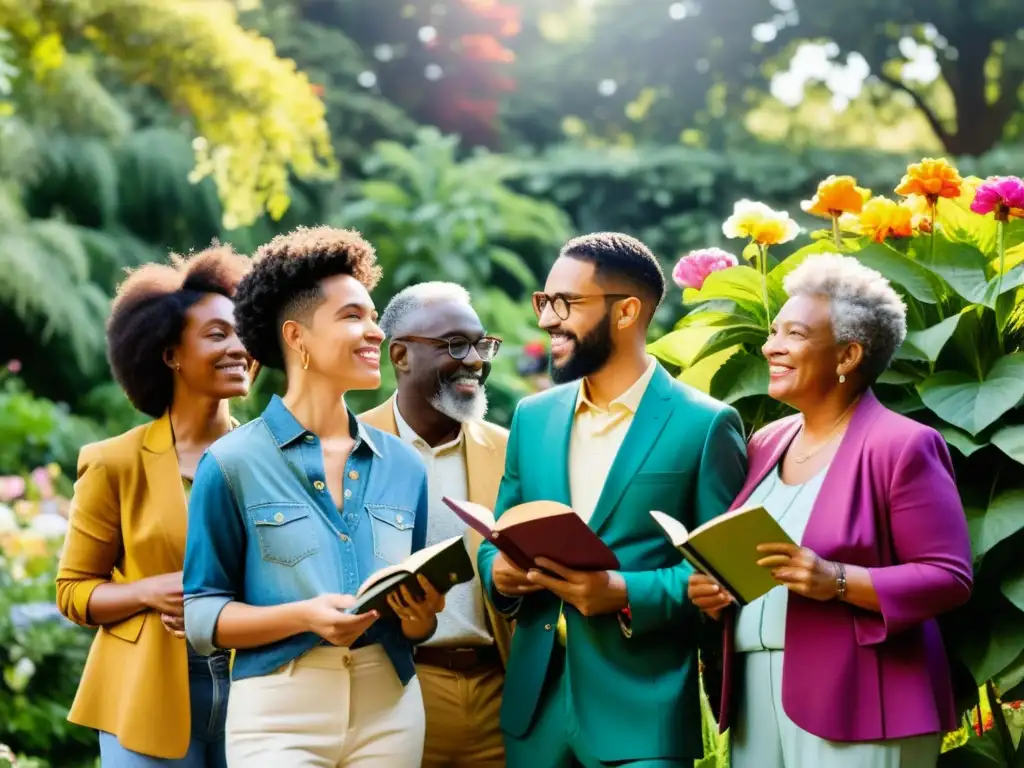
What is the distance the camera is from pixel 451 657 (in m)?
4.11

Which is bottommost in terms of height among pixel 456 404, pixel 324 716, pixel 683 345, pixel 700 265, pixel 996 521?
pixel 324 716

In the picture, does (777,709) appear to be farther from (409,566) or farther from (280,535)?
(280,535)

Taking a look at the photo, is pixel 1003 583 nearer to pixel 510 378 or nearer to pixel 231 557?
pixel 231 557

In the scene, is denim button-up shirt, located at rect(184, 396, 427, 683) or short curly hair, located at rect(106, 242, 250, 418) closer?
denim button-up shirt, located at rect(184, 396, 427, 683)

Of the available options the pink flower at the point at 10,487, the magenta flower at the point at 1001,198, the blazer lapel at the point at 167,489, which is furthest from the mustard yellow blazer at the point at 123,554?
the pink flower at the point at 10,487

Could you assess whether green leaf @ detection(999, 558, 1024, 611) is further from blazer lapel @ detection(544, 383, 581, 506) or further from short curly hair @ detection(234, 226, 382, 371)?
short curly hair @ detection(234, 226, 382, 371)

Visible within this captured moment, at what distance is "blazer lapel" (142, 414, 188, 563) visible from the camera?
396 cm

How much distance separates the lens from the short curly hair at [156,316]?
414 centimetres

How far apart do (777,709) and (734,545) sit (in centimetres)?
51

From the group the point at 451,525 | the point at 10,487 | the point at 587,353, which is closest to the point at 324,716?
the point at 451,525

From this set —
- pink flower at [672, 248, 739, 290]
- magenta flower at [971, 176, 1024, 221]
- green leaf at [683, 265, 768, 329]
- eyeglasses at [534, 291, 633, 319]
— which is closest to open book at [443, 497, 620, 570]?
eyeglasses at [534, 291, 633, 319]

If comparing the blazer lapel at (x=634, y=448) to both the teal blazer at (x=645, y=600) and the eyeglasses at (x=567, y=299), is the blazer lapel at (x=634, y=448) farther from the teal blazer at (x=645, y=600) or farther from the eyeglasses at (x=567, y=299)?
the eyeglasses at (x=567, y=299)

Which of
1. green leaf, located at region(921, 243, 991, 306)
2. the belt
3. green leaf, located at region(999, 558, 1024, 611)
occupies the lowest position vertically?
the belt

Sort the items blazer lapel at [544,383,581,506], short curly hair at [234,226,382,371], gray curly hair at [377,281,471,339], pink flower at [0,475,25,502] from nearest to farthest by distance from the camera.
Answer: short curly hair at [234,226,382,371] < blazer lapel at [544,383,581,506] < gray curly hair at [377,281,471,339] < pink flower at [0,475,25,502]
